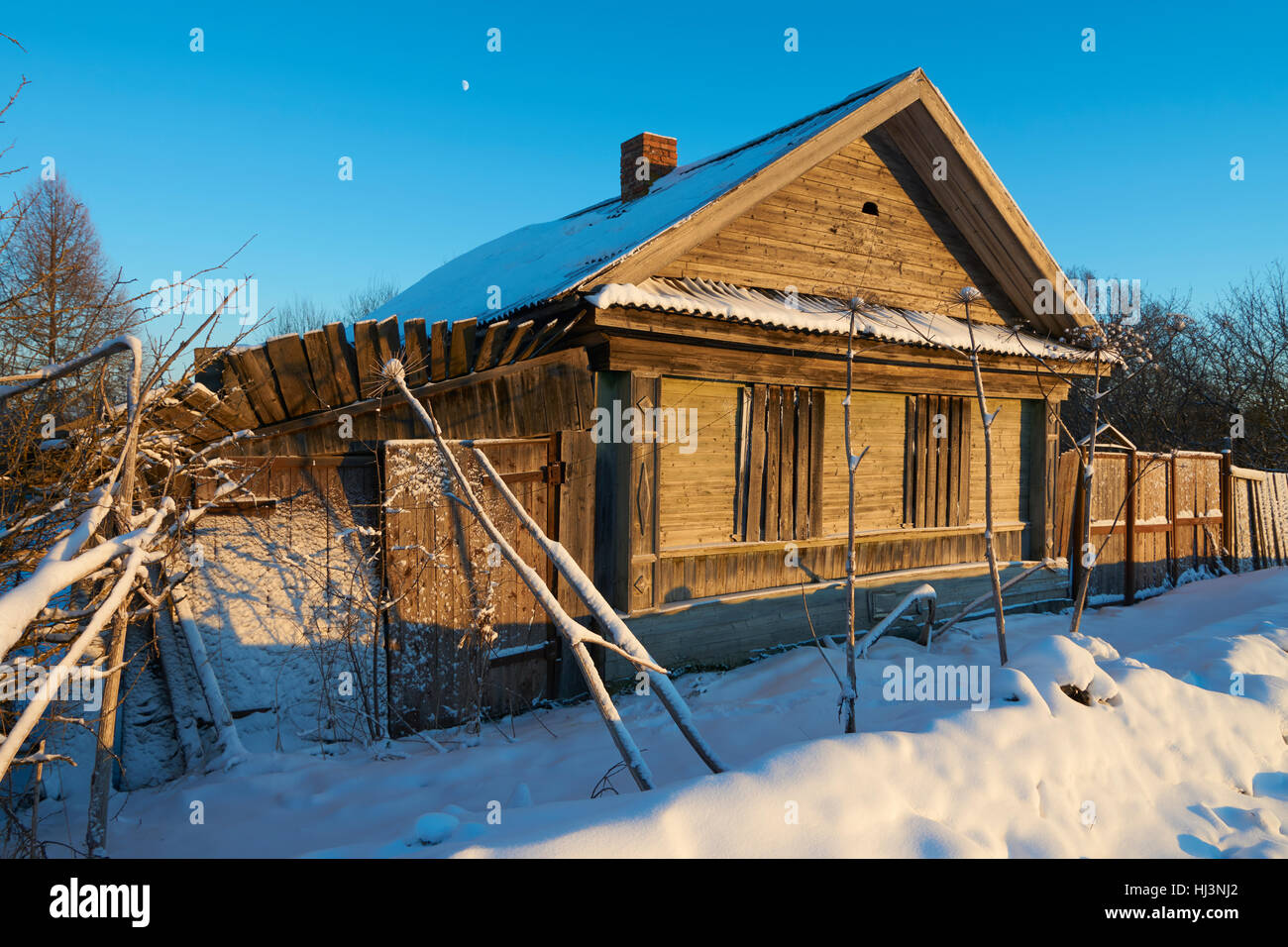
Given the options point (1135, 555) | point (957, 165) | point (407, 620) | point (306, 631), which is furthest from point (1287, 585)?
point (306, 631)

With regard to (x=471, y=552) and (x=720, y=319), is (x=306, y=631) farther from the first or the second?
(x=720, y=319)

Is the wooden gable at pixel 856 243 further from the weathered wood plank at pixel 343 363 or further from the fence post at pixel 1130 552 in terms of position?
the fence post at pixel 1130 552

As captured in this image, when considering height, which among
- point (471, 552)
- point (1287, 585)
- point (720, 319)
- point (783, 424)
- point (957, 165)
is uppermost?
point (957, 165)

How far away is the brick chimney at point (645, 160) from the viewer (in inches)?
410

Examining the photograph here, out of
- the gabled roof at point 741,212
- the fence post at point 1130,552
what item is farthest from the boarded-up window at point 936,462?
the fence post at point 1130,552

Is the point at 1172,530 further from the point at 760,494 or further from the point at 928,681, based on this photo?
the point at 928,681

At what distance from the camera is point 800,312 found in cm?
674

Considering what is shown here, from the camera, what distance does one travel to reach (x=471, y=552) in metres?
5.40

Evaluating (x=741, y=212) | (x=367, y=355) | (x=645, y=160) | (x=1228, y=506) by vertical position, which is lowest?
(x=1228, y=506)

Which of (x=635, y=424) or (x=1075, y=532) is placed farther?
(x=1075, y=532)
